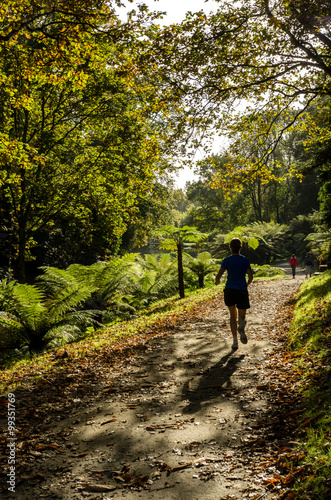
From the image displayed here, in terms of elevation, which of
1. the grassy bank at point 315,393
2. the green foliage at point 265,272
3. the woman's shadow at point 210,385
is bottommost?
the green foliage at point 265,272

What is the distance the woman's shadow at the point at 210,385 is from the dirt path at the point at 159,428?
13mm

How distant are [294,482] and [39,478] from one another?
195 centimetres

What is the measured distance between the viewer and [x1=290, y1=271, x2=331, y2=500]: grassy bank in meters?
2.35

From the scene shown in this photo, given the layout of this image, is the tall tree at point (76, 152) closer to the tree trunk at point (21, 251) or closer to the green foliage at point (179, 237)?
the tree trunk at point (21, 251)

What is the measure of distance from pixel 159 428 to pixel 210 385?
1257mm

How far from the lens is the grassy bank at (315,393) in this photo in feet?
7.72

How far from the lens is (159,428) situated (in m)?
3.48

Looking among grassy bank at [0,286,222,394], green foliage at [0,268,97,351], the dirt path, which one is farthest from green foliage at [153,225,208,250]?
the dirt path

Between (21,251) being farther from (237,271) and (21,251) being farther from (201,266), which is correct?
(201,266)

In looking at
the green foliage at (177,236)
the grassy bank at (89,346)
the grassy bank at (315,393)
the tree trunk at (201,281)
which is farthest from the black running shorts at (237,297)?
the tree trunk at (201,281)

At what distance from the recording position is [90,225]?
12.1m

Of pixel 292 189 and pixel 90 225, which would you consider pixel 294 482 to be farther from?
pixel 292 189

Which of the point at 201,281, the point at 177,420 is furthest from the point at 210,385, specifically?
the point at 201,281

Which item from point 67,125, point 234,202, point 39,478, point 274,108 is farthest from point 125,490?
point 234,202
